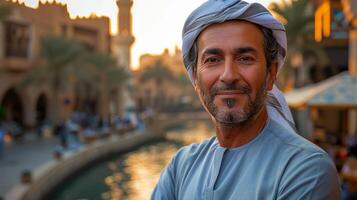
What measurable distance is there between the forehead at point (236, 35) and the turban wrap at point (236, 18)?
0.02 metres

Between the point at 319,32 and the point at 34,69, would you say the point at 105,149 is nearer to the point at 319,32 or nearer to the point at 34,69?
the point at 34,69

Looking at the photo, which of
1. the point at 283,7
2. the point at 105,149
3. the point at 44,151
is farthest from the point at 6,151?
the point at 283,7

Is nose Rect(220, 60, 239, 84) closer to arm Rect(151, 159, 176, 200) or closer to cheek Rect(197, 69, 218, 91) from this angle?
cheek Rect(197, 69, 218, 91)

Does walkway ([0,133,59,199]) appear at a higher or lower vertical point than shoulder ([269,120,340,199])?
lower

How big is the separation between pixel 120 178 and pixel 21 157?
3877mm

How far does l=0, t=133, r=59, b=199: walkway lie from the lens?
1258 centimetres

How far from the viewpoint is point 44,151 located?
1908cm

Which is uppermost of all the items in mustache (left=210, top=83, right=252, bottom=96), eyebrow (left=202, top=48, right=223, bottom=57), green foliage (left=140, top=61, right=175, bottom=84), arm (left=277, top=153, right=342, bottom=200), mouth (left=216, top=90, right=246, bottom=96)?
green foliage (left=140, top=61, right=175, bottom=84)

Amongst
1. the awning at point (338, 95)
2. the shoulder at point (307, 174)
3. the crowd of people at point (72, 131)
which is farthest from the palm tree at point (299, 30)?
the shoulder at point (307, 174)

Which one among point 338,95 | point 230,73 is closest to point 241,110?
point 230,73

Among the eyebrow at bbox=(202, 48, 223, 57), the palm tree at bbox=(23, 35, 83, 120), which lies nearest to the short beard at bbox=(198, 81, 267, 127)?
the eyebrow at bbox=(202, 48, 223, 57)

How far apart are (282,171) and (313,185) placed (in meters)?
0.11

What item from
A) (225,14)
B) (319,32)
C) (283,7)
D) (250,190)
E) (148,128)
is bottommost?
(148,128)

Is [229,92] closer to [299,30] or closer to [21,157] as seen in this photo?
[21,157]
